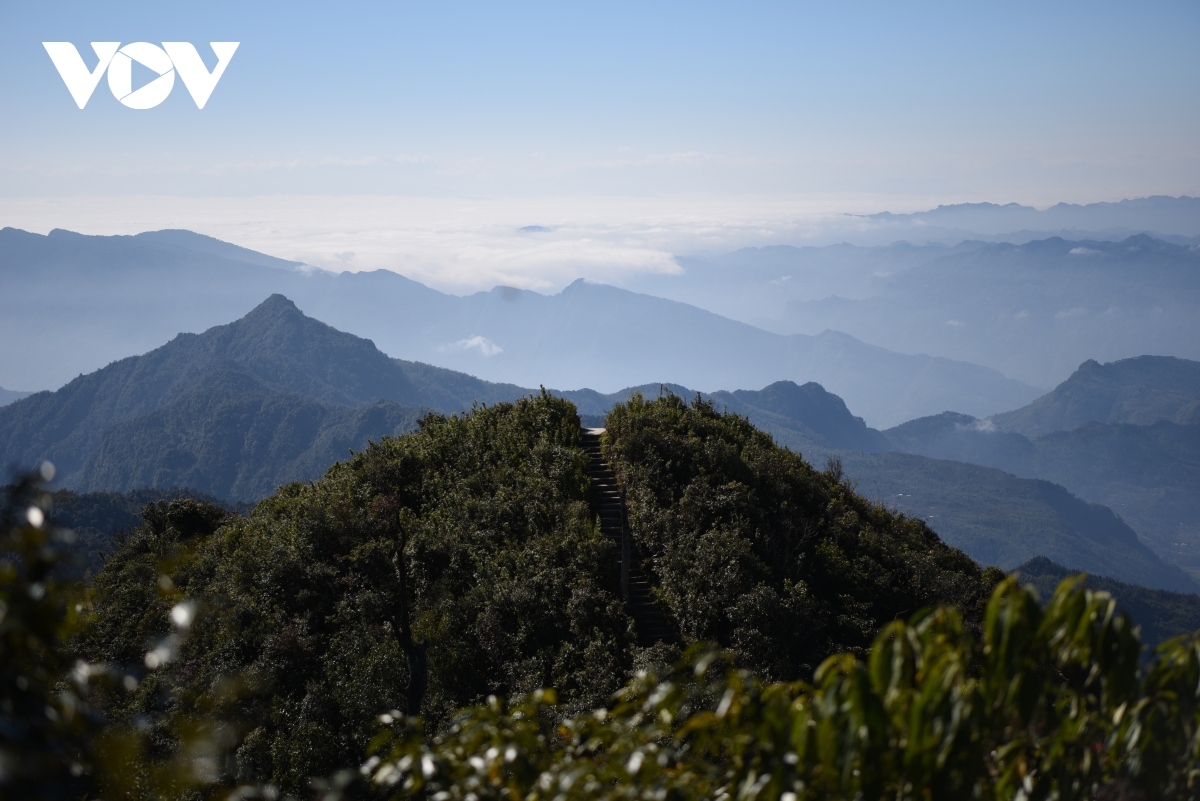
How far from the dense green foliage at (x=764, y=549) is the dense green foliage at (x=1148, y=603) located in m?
83.3

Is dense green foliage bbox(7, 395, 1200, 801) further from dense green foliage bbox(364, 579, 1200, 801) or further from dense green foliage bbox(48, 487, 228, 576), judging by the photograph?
dense green foliage bbox(48, 487, 228, 576)

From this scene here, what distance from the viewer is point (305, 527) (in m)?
31.7

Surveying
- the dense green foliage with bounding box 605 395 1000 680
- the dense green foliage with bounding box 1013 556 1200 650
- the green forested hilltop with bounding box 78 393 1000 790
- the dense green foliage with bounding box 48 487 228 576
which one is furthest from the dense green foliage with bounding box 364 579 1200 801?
the dense green foliage with bounding box 1013 556 1200 650

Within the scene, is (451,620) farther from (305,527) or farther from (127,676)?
(127,676)

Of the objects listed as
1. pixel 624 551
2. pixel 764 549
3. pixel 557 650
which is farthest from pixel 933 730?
pixel 764 549

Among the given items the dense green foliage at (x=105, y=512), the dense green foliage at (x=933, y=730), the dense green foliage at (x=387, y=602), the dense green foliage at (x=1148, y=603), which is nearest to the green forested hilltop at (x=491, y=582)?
the dense green foliage at (x=387, y=602)

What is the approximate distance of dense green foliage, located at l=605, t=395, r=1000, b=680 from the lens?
25523 millimetres

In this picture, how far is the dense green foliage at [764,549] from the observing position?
25523mm

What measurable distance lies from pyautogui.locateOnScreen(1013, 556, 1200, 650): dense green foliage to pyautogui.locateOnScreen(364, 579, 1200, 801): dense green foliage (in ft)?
369

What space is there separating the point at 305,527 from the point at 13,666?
29.3 m

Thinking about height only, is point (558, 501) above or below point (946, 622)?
below

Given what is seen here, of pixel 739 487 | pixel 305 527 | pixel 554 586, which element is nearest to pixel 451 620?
pixel 554 586

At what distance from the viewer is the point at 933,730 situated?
4.67 meters

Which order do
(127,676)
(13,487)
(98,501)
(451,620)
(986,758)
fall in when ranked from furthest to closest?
(98,501)
(451,620)
(986,758)
(127,676)
(13,487)
